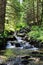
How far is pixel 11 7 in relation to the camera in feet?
122

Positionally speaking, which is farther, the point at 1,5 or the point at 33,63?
the point at 33,63

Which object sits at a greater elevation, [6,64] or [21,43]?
[6,64]

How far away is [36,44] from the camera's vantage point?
21.7 metres

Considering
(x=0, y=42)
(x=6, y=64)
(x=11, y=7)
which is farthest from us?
(x=11, y=7)

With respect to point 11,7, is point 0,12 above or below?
above

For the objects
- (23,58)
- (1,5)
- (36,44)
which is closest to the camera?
(1,5)

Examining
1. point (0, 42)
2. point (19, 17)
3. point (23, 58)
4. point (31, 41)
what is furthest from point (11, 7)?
point (23, 58)

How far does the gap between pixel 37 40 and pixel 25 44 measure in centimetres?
133

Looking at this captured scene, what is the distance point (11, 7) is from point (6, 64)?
26321 millimetres

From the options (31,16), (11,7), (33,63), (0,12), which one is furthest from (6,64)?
(31,16)

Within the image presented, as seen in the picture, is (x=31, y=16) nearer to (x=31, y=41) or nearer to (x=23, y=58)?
(x=31, y=41)

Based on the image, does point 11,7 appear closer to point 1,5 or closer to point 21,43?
point 21,43

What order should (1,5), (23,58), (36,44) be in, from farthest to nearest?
1. (36,44)
2. (23,58)
3. (1,5)

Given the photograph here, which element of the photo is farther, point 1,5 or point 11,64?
point 11,64
